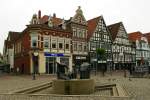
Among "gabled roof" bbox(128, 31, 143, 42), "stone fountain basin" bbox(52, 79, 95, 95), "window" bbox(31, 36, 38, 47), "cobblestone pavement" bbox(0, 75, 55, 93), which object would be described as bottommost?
"cobblestone pavement" bbox(0, 75, 55, 93)

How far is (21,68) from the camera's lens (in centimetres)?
4616

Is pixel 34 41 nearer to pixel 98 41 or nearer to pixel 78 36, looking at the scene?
pixel 78 36

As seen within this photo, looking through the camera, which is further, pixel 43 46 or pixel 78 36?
pixel 78 36

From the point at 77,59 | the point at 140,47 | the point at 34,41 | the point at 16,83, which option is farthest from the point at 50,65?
the point at 140,47

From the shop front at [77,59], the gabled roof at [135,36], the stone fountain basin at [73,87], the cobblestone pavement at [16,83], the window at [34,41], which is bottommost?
the cobblestone pavement at [16,83]

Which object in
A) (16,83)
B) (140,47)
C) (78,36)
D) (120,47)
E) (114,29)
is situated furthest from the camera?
(140,47)

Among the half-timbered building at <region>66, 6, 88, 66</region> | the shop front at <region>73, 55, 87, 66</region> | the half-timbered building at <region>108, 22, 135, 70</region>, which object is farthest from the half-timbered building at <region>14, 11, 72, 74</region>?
the half-timbered building at <region>108, 22, 135, 70</region>

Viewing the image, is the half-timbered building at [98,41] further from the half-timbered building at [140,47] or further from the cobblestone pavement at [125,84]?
the cobblestone pavement at [125,84]

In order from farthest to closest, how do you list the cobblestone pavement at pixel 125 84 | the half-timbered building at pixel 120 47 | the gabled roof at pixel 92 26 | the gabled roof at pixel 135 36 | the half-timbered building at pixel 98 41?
1. the gabled roof at pixel 135 36
2. the half-timbered building at pixel 120 47
3. the gabled roof at pixel 92 26
4. the half-timbered building at pixel 98 41
5. the cobblestone pavement at pixel 125 84

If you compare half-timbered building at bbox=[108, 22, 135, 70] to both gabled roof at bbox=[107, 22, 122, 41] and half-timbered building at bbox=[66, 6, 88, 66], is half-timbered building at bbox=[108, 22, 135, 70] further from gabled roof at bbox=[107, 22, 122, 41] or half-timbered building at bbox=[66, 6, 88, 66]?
half-timbered building at bbox=[66, 6, 88, 66]

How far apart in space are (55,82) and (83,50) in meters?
36.8

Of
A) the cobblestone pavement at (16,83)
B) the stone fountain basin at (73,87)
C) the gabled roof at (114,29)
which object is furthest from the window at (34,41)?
the stone fountain basin at (73,87)

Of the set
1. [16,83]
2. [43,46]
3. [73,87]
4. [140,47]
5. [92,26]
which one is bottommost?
[16,83]

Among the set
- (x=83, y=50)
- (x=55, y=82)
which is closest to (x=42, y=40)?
(x=83, y=50)
